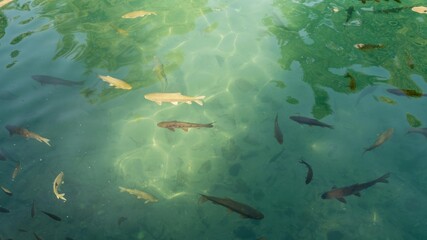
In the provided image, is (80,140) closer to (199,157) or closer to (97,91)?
(97,91)

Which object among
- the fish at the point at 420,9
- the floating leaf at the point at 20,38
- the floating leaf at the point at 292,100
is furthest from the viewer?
the floating leaf at the point at 20,38

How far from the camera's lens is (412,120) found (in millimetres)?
5172

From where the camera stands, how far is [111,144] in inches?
213

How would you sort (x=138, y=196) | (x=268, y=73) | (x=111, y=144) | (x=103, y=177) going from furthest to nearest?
(x=268, y=73) < (x=111, y=144) < (x=103, y=177) < (x=138, y=196)

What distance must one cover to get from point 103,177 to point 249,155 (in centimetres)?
247

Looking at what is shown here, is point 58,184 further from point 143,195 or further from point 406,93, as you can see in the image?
point 406,93

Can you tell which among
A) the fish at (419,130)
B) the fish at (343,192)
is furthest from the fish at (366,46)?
the fish at (343,192)

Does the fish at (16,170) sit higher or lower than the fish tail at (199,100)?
lower

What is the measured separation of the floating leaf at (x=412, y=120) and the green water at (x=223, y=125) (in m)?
0.02

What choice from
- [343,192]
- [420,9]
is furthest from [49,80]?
[420,9]

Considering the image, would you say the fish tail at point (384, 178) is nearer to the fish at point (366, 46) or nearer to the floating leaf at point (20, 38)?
the fish at point (366, 46)

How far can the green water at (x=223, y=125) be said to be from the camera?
4.41m

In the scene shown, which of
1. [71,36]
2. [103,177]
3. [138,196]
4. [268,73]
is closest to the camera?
[138,196]

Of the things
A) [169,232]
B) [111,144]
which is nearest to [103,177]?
[111,144]
